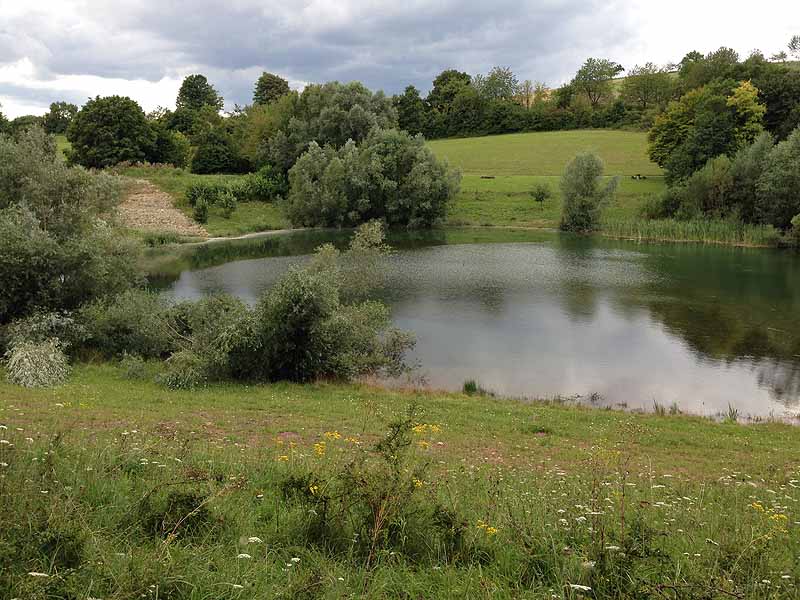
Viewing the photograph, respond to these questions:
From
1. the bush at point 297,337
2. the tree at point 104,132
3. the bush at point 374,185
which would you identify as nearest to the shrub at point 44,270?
the bush at point 297,337

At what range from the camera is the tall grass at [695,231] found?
53781 millimetres

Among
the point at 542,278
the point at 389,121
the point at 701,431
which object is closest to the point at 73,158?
the point at 389,121

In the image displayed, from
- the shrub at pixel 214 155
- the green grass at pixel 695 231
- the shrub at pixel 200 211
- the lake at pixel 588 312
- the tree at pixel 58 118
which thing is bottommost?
the lake at pixel 588 312

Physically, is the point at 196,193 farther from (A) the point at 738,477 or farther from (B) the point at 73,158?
(A) the point at 738,477

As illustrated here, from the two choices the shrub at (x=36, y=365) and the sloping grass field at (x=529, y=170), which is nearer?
the shrub at (x=36, y=365)

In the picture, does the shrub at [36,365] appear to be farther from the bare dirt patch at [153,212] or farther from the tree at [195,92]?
the tree at [195,92]

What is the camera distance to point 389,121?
72.4m

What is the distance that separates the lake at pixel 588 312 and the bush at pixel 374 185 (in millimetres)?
8588

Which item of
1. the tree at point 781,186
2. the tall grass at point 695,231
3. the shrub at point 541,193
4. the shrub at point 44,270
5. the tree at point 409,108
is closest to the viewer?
the shrub at point 44,270

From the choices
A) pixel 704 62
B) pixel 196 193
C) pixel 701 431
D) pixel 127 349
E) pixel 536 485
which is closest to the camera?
pixel 536 485

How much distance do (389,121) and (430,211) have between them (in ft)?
50.9

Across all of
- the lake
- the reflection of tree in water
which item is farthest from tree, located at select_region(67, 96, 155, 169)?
the reflection of tree in water

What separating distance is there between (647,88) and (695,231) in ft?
182

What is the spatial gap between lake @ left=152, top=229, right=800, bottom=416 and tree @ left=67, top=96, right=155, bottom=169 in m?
26.2
